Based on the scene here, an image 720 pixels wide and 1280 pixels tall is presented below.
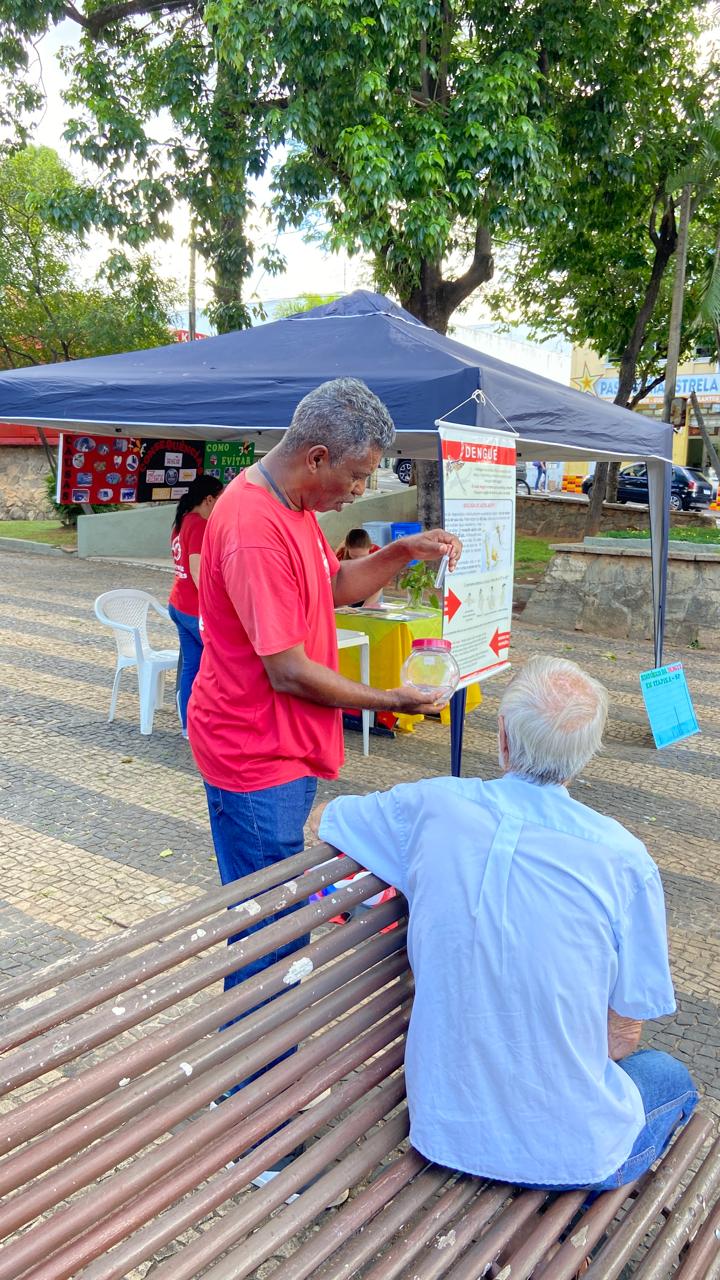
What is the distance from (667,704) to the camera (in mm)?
5469

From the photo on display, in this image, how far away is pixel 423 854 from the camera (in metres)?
1.58

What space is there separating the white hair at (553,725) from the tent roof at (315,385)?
2595mm

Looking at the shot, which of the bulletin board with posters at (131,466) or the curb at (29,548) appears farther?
the curb at (29,548)

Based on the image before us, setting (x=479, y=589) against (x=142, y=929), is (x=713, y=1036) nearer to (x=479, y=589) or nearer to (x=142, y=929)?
(x=479, y=589)

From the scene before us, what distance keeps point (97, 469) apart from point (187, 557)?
6.94 ft

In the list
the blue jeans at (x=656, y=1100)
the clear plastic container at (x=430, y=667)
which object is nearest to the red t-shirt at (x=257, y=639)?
the clear plastic container at (x=430, y=667)

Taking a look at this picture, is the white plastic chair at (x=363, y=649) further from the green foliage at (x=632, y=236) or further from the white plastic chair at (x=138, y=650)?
the green foliage at (x=632, y=236)

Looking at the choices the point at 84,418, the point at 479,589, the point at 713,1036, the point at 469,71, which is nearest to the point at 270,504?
the point at 479,589

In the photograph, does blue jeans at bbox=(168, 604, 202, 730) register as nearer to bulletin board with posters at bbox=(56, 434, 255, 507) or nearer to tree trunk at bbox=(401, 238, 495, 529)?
bulletin board with posters at bbox=(56, 434, 255, 507)

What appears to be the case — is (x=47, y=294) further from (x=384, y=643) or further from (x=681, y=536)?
(x=384, y=643)

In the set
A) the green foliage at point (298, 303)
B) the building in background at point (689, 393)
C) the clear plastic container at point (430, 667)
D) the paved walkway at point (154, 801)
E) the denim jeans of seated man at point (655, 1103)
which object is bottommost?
the paved walkway at point (154, 801)

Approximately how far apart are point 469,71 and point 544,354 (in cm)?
4468

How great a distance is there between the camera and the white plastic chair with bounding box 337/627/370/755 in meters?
5.76

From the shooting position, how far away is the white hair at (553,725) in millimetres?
1570
